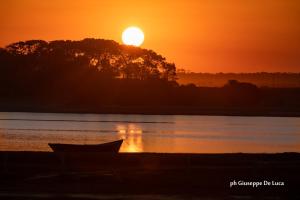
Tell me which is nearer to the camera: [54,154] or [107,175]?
[107,175]

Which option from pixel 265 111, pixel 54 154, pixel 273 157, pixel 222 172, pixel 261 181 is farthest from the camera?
pixel 265 111

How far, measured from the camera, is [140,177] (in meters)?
23.9

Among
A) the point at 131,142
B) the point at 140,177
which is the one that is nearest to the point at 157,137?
the point at 131,142

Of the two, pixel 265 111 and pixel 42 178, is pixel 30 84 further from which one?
pixel 42 178

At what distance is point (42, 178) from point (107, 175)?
217 cm

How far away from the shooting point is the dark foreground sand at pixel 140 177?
68.0ft

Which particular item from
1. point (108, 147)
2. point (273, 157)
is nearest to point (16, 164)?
point (108, 147)

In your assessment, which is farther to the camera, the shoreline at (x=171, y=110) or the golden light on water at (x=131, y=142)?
the shoreline at (x=171, y=110)

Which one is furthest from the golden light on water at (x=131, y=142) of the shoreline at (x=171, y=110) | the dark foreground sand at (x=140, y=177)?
the shoreline at (x=171, y=110)

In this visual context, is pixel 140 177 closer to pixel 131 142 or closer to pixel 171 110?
pixel 131 142

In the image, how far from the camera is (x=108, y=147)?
30.9 metres

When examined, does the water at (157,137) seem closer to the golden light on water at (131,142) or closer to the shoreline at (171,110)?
the golden light on water at (131,142)

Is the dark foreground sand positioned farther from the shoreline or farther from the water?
the shoreline

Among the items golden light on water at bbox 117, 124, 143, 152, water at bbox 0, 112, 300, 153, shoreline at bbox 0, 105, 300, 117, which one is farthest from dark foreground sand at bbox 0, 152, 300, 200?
shoreline at bbox 0, 105, 300, 117
